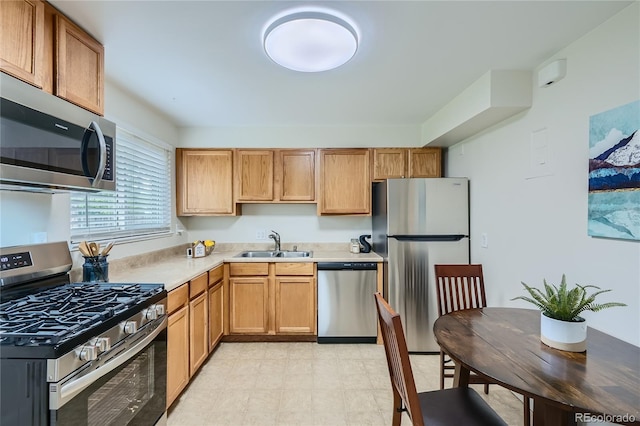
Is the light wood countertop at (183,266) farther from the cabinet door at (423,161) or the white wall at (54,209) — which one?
the cabinet door at (423,161)

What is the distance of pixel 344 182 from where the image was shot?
3539 mm

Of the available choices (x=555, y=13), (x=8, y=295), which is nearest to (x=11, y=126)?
(x=8, y=295)

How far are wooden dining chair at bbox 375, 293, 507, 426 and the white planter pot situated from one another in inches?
16.7

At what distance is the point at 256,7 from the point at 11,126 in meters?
1.20

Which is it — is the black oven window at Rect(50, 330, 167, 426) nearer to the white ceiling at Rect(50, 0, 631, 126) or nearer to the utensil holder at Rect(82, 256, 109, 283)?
the utensil holder at Rect(82, 256, 109, 283)

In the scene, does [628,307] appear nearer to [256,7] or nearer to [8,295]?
[256,7]

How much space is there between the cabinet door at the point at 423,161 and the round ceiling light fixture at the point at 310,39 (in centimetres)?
207

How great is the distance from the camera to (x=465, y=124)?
2.64 m

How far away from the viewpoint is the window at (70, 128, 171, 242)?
220 cm

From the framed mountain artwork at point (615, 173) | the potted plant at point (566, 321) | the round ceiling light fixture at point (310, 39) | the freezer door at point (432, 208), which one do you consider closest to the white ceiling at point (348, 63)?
the round ceiling light fixture at point (310, 39)

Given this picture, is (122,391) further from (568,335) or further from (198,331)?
(568,335)

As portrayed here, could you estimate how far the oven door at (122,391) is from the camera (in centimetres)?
111

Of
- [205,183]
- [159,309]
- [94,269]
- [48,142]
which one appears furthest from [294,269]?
[48,142]

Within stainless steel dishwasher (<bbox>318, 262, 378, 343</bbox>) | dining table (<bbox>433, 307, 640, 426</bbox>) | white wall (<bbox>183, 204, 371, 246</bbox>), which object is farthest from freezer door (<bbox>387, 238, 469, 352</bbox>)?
dining table (<bbox>433, 307, 640, 426</bbox>)
